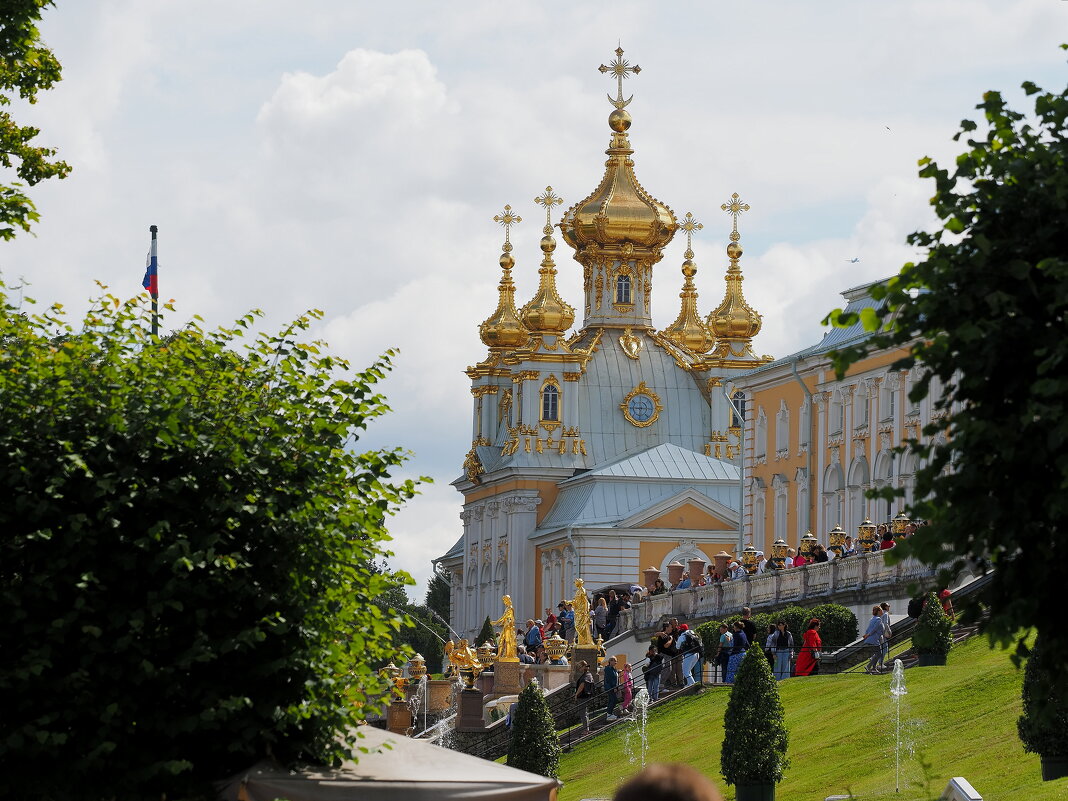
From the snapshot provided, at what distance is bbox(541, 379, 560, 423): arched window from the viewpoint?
88.2m

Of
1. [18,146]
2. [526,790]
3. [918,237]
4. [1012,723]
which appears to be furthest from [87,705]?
[1012,723]

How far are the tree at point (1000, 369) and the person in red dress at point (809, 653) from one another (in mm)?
23721

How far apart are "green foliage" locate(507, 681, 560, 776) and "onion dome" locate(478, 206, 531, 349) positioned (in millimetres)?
62261

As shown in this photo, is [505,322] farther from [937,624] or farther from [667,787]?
[667,787]

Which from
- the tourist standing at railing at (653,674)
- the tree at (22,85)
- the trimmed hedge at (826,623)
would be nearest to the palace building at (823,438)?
the trimmed hedge at (826,623)

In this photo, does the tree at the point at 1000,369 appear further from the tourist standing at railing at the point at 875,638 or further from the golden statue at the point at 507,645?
the golden statue at the point at 507,645

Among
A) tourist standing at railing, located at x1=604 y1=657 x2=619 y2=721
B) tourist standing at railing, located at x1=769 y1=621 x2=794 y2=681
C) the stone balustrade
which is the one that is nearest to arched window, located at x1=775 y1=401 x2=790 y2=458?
the stone balustrade

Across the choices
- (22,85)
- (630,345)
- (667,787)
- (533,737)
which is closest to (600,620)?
(533,737)

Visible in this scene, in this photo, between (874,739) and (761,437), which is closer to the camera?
(874,739)

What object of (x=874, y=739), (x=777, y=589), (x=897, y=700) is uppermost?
(x=777, y=589)

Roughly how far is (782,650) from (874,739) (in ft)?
26.2

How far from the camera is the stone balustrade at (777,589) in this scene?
130ft

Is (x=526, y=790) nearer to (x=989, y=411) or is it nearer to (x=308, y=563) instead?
(x=308, y=563)

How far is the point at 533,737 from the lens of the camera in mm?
31062
